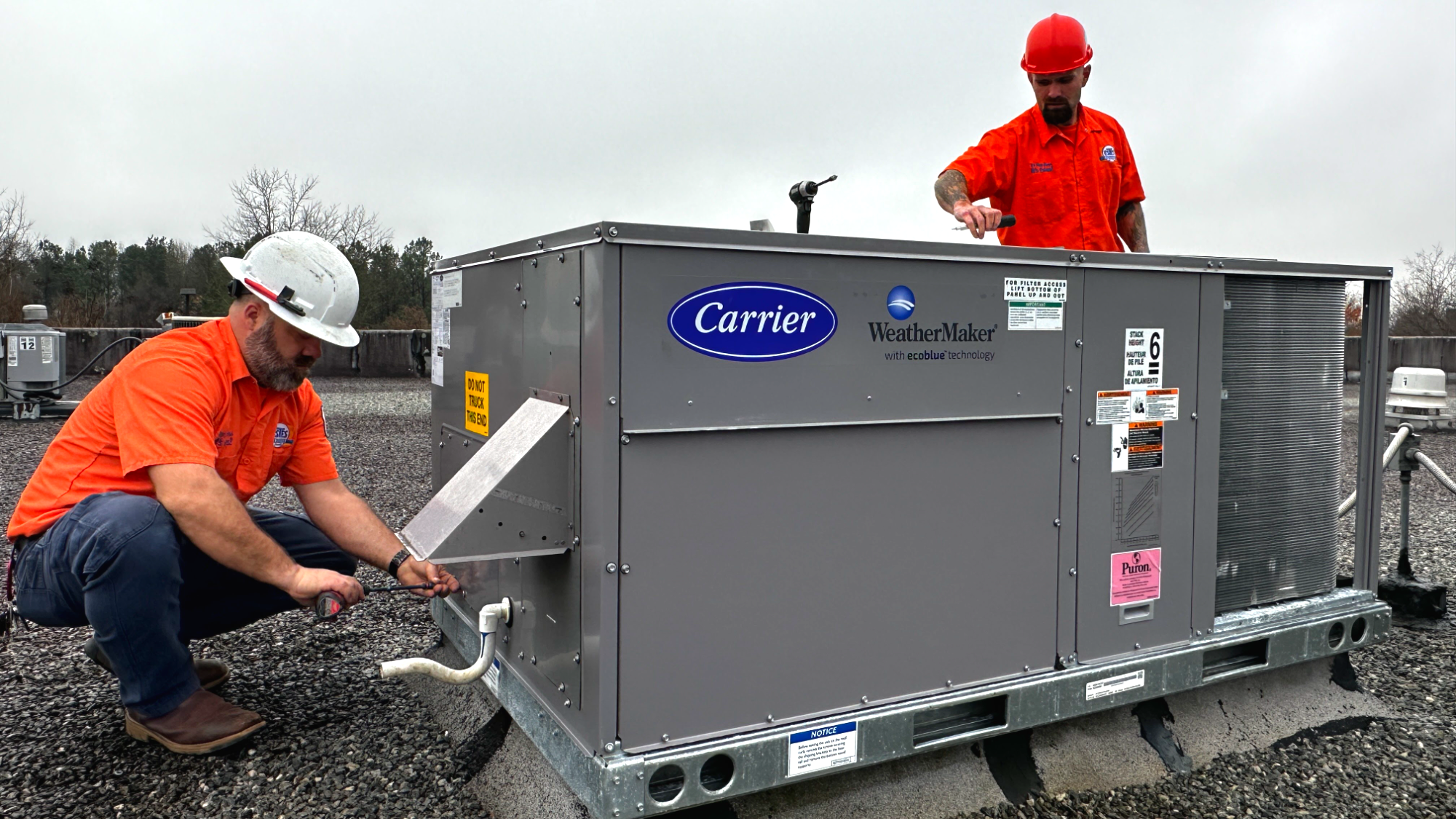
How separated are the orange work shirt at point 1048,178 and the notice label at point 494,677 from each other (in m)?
1.97

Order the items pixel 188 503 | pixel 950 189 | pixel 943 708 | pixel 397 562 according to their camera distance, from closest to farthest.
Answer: pixel 943 708, pixel 188 503, pixel 397 562, pixel 950 189

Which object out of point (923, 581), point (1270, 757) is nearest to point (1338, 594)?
point (1270, 757)

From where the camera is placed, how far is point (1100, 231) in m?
3.11

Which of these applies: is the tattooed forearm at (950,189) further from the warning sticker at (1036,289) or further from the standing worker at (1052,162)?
the warning sticker at (1036,289)

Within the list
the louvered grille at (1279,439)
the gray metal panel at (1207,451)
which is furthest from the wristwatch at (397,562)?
the louvered grille at (1279,439)

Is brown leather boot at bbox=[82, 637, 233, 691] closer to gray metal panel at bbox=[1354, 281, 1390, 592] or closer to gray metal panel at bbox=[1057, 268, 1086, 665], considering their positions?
gray metal panel at bbox=[1057, 268, 1086, 665]

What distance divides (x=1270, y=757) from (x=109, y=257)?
39817 mm

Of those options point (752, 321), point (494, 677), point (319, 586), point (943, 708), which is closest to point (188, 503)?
point (319, 586)

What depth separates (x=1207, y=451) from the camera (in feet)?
8.77

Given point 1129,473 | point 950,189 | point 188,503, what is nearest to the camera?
point 188,503

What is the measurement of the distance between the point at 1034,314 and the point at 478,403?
57.9 inches

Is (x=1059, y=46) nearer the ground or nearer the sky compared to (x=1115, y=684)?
nearer the sky

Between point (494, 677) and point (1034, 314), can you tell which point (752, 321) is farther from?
point (494, 677)

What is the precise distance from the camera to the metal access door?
2467 millimetres
